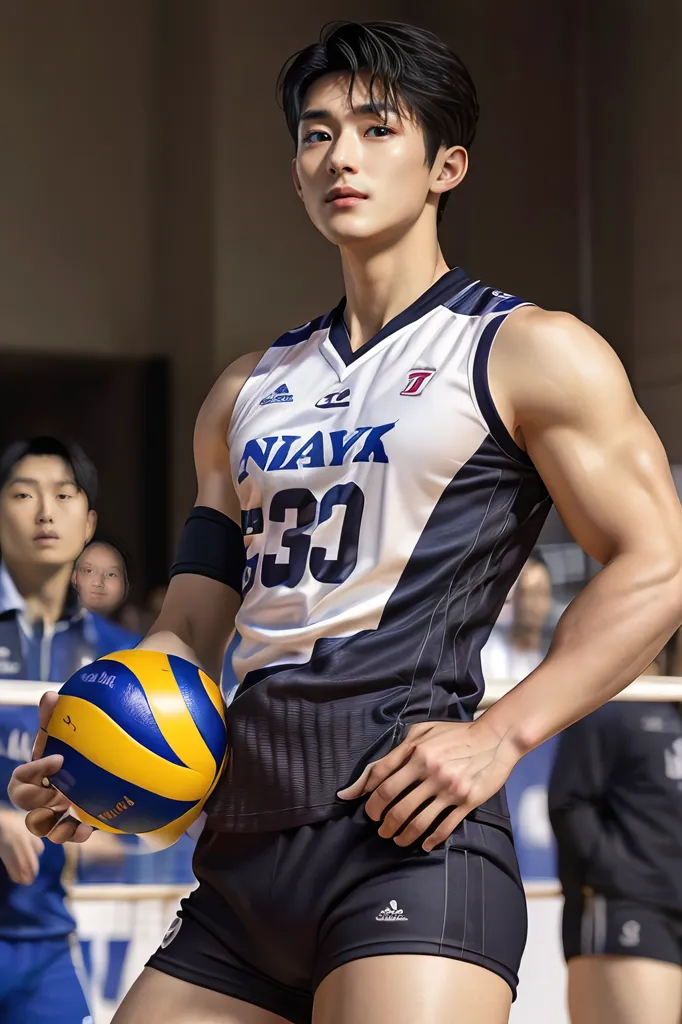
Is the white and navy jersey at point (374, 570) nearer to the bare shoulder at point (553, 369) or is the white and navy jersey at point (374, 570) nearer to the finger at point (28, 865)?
the bare shoulder at point (553, 369)

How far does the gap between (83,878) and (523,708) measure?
174 centimetres

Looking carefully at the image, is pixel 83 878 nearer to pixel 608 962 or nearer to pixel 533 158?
Answer: pixel 608 962

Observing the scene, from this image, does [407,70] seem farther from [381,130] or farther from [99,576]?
[99,576]

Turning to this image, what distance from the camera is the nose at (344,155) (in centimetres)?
163

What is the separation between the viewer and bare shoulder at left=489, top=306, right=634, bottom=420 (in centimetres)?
150

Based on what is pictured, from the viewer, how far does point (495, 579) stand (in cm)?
157

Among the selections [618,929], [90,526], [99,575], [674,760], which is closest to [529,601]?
[99,575]

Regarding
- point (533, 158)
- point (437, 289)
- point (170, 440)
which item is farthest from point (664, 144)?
point (437, 289)

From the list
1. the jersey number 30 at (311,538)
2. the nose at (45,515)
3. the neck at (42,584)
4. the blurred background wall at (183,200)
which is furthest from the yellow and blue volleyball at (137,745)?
the blurred background wall at (183,200)

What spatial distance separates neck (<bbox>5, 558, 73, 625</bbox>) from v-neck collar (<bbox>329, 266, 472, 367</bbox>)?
2.12 metres

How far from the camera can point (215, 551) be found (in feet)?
6.04

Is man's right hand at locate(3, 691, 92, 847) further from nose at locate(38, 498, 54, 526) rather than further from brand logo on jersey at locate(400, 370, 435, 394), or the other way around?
nose at locate(38, 498, 54, 526)

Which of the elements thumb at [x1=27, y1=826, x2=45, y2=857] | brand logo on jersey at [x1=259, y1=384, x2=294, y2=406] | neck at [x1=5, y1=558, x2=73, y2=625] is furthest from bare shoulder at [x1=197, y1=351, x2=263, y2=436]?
neck at [x1=5, y1=558, x2=73, y2=625]

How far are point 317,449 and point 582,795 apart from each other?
1679 millimetres
